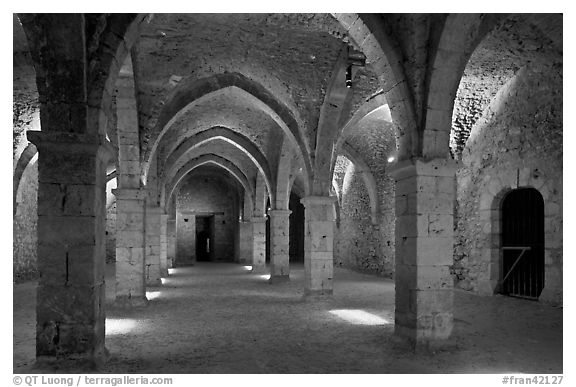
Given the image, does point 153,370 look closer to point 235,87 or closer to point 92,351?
point 92,351

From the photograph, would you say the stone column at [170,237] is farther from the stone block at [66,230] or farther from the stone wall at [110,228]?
the stone block at [66,230]

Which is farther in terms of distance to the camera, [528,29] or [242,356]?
[528,29]

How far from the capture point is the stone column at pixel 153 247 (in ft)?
40.3

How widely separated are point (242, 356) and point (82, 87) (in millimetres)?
3103

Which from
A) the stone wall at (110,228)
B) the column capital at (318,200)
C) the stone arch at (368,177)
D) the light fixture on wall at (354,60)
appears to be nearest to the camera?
the light fixture on wall at (354,60)

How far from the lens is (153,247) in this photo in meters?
12.5

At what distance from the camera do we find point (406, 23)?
210 inches

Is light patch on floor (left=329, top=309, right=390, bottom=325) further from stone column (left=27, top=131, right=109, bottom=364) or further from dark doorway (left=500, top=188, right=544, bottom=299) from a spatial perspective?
stone column (left=27, top=131, right=109, bottom=364)

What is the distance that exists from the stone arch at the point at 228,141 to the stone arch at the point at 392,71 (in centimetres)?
851

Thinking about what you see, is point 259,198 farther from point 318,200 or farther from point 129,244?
point 129,244

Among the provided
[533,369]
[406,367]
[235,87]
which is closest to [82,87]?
[406,367]

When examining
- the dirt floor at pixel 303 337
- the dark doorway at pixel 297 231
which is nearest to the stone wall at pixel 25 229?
the dirt floor at pixel 303 337

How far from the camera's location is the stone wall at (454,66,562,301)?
8273mm

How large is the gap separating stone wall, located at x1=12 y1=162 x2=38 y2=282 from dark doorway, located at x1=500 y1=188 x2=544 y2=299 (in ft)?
40.7
